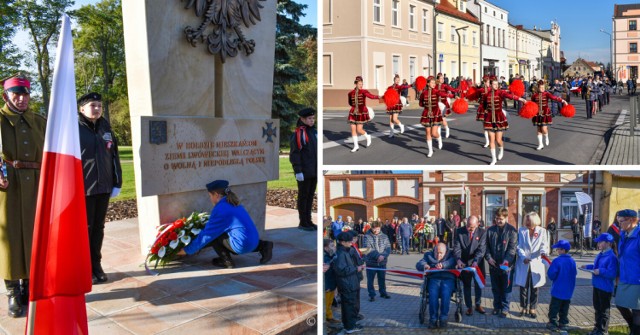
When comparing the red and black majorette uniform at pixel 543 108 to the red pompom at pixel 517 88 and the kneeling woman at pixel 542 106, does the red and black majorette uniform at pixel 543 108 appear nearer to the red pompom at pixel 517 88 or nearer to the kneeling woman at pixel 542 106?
the kneeling woman at pixel 542 106

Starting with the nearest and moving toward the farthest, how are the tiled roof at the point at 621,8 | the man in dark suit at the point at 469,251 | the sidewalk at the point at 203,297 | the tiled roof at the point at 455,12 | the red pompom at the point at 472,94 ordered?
the tiled roof at the point at 621,8, the man in dark suit at the point at 469,251, the sidewalk at the point at 203,297, the tiled roof at the point at 455,12, the red pompom at the point at 472,94

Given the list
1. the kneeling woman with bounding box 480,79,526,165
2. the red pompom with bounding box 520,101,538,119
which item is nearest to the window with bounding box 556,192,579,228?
the kneeling woman with bounding box 480,79,526,165

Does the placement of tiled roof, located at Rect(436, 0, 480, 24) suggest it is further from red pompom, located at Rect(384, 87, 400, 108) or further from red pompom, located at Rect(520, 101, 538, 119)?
red pompom, located at Rect(384, 87, 400, 108)

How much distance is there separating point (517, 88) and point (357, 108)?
9.37ft

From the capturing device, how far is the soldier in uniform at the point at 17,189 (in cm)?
392

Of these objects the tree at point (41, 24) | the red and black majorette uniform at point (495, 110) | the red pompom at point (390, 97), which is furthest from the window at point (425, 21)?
the tree at point (41, 24)

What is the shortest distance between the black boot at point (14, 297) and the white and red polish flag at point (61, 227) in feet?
6.36

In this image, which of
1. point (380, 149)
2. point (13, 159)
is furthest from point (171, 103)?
point (380, 149)

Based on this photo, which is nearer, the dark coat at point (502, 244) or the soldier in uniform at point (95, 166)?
the dark coat at point (502, 244)

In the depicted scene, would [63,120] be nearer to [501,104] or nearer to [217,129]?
[217,129]

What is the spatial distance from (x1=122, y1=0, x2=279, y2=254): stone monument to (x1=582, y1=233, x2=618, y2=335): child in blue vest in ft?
12.4

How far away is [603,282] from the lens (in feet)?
10.8

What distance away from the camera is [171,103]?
5.21m

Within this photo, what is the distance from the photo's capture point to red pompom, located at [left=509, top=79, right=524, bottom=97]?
16.9 ft
